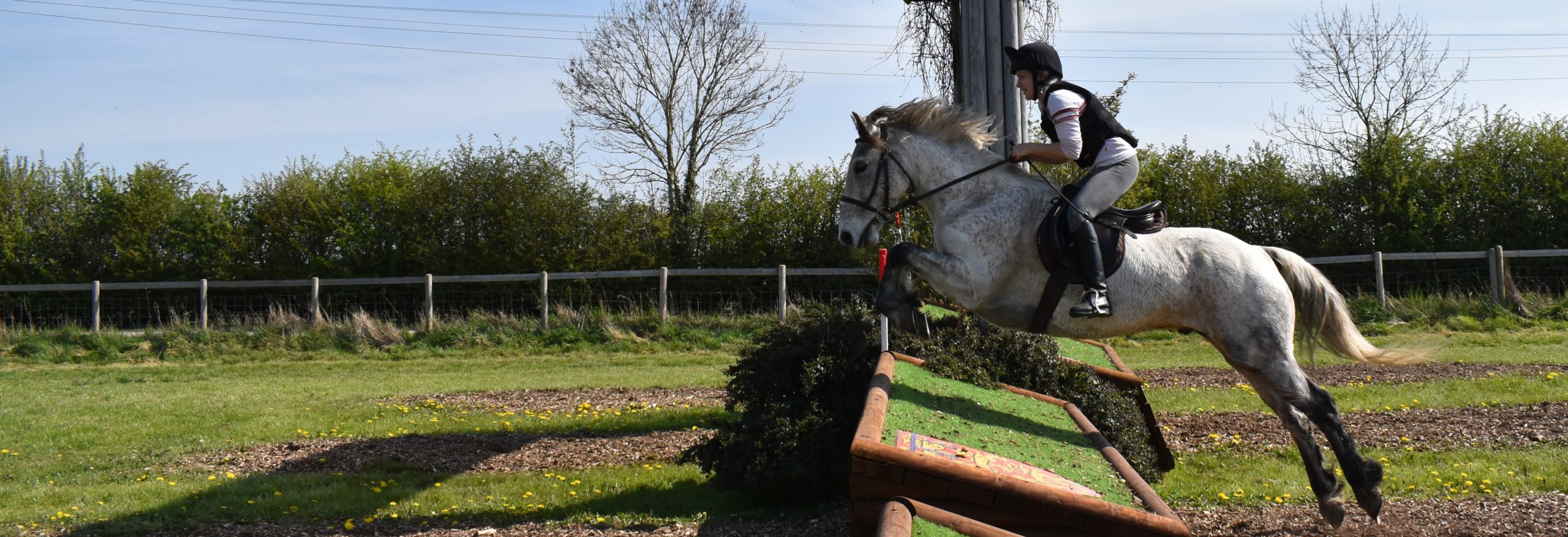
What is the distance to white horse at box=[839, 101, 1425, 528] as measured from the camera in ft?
15.7

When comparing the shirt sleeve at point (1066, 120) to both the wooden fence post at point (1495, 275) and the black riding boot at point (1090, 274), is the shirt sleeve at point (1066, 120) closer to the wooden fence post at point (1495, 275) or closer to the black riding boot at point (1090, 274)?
the black riding boot at point (1090, 274)

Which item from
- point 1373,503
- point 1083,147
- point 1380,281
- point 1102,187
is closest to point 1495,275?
point 1380,281

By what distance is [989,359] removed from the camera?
247 inches

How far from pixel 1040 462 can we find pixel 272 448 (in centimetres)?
593

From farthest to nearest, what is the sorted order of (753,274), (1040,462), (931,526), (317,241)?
(317,241), (753,274), (1040,462), (931,526)

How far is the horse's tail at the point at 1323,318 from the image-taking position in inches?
206

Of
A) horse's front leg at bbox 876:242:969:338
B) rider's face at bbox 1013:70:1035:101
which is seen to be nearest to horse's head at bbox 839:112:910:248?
horse's front leg at bbox 876:242:969:338

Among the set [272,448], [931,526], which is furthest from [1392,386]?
[272,448]

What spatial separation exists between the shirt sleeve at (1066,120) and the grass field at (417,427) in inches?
80.2

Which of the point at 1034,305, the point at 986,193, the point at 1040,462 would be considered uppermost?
the point at 986,193

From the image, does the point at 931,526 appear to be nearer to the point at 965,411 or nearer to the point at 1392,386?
the point at 965,411

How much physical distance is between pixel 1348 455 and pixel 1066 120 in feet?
6.70

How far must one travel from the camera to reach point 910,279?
15.9ft

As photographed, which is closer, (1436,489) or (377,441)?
(1436,489)
